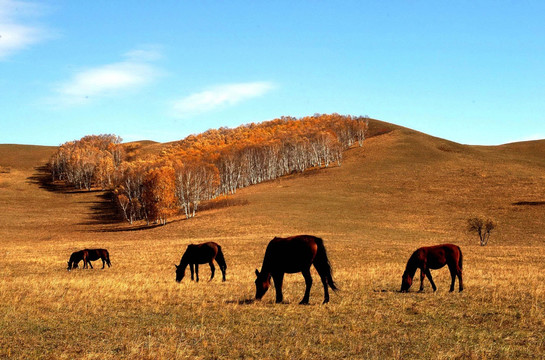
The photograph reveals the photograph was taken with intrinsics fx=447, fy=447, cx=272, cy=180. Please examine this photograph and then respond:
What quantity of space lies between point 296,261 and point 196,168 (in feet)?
245

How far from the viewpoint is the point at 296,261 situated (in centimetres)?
1457

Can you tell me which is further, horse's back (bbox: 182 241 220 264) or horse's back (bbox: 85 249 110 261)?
horse's back (bbox: 85 249 110 261)

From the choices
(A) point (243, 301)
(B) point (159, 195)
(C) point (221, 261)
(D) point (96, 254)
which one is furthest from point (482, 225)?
(B) point (159, 195)

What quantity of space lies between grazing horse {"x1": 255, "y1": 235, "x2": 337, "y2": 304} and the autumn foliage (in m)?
63.1

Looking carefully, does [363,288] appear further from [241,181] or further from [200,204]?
[241,181]

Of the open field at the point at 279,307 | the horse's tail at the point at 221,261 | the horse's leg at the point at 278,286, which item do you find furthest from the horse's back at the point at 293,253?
the horse's tail at the point at 221,261

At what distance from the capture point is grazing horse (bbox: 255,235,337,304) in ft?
47.0

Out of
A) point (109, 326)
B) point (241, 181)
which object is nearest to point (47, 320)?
point (109, 326)

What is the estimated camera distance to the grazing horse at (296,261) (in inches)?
564

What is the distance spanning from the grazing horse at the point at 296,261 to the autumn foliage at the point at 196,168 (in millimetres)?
63053

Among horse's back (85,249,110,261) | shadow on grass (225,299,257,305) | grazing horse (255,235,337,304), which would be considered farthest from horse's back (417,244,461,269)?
horse's back (85,249,110,261)

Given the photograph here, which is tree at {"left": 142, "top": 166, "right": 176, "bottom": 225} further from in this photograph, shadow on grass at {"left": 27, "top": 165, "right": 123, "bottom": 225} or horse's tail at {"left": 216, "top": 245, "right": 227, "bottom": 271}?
horse's tail at {"left": 216, "top": 245, "right": 227, "bottom": 271}

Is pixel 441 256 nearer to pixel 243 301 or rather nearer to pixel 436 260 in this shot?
pixel 436 260

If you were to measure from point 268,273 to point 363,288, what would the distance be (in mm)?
4500
